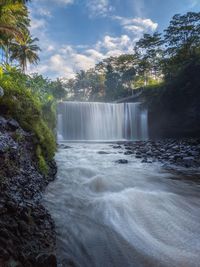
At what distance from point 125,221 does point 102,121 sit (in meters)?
20.8

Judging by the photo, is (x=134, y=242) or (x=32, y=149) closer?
(x=134, y=242)

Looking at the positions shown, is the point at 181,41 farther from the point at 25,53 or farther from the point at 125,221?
the point at 125,221

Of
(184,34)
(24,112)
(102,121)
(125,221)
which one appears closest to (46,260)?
(125,221)

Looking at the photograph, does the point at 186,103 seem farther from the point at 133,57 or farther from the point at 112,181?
the point at 133,57

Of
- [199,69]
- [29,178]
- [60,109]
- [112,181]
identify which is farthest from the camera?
[60,109]

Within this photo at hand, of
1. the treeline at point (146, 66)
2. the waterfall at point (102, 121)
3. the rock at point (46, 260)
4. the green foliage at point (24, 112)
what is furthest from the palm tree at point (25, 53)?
the rock at point (46, 260)

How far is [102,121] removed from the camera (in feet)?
77.5

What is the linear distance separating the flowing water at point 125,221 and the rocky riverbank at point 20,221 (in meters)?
0.27

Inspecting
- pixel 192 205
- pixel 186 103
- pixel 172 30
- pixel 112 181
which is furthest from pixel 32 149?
pixel 172 30

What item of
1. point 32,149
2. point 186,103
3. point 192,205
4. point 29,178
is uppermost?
point 186,103

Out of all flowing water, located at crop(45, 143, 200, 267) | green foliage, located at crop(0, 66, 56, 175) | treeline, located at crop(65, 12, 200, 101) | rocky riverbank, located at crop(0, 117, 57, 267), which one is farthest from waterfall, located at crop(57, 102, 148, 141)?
rocky riverbank, located at crop(0, 117, 57, 267)

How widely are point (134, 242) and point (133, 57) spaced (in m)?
36.4

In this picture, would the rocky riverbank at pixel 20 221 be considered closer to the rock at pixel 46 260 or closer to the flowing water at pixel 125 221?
the rock at pixel 46 260

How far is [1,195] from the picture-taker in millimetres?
2102
